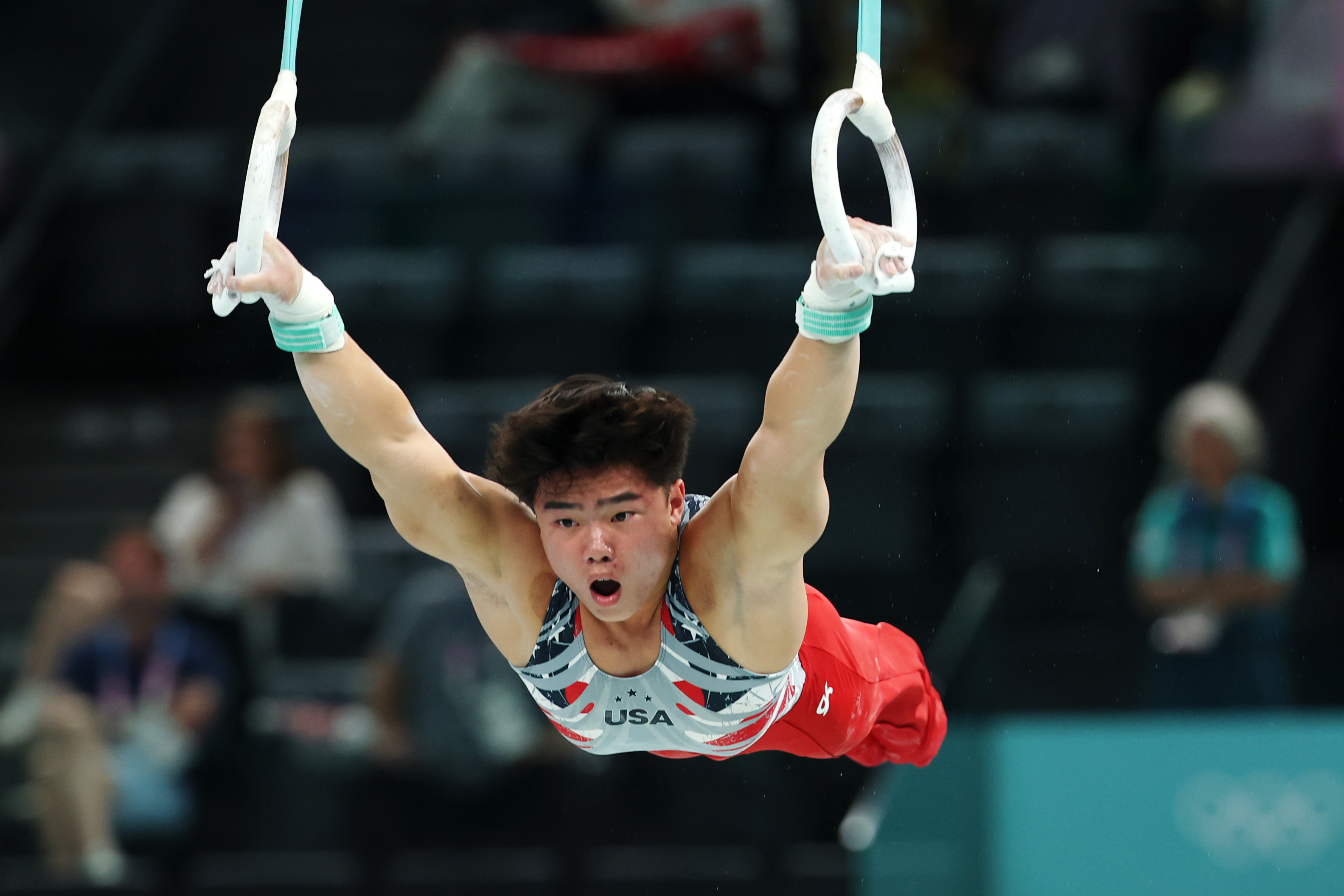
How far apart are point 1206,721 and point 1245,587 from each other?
47cm

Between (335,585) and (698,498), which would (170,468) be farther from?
(698,498)

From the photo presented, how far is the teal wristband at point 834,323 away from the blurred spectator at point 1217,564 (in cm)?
263

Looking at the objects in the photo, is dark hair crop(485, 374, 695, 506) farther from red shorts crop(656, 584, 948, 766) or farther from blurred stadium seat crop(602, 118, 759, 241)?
blurred stadium seat crop(602, 118, 759, 241)

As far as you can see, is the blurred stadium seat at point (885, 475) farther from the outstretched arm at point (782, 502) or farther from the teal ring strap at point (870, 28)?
the teal ring strap at point (870, 28)

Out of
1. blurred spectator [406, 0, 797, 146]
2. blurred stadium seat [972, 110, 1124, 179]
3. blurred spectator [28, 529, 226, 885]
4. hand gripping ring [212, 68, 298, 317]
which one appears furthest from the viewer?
blurred spectator [406, 0, 797, 146]

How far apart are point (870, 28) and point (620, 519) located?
85cm

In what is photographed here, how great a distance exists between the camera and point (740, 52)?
23.1 feet

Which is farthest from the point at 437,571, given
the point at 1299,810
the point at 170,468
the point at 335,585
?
the point at 1299,810

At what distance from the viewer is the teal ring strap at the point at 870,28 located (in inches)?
99.1

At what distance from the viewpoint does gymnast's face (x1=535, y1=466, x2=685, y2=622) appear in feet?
8.70

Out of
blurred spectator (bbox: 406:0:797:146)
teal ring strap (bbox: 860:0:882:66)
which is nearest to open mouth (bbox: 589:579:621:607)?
teal ring strap (bbox: 860:0:882:66)

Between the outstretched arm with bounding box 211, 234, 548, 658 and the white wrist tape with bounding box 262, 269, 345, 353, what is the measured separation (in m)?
0.01

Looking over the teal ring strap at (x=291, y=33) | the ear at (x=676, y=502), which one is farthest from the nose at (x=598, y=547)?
the teal ring strap at (x=291, y=33)

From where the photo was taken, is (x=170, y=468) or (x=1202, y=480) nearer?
(x=1202, y=480)
